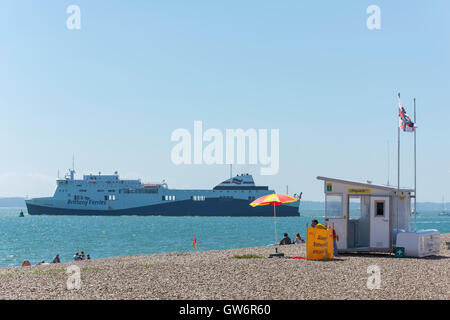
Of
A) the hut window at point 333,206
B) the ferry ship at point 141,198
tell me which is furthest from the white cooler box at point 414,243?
the ferry ship at point 141,198

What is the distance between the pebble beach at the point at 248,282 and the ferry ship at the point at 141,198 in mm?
120489

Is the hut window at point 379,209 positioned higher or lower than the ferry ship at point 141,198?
higher

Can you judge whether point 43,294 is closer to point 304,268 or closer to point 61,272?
point 61,272

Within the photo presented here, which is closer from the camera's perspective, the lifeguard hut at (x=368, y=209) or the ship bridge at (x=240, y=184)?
the lifeguard hut at (x=368, y=209)

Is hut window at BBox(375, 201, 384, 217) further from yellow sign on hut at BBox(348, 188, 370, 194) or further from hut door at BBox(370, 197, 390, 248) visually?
yellow sign on hut at BBox(348, 188, 370, 194)

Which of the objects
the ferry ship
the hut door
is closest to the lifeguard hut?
the hut door

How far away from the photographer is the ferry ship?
136500mm

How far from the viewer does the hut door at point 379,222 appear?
18.8 metres

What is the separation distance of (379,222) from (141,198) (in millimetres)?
119936

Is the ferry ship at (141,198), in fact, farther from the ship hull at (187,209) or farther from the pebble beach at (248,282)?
the pebble beach at (248,282)

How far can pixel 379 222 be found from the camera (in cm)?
1888

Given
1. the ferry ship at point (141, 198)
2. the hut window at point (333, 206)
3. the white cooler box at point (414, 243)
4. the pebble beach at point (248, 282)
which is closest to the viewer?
the pebble beach at point (248, 282)

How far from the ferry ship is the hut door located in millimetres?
116955
